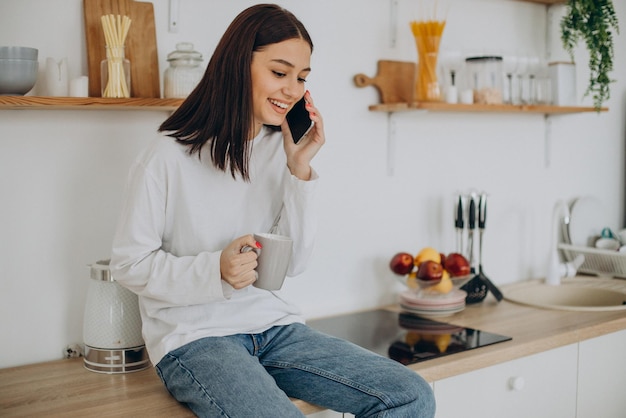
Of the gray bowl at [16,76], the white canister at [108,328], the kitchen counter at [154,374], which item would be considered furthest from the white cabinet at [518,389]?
the gray bowl at [16,76]

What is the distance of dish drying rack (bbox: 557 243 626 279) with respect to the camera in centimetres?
265

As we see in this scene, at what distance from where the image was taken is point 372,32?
7.31 feet

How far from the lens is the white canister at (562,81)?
8.23ft

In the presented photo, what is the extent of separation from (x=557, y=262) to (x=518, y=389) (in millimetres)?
805

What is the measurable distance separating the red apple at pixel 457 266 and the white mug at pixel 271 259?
0.85 meters

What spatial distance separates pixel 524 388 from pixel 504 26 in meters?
1.27

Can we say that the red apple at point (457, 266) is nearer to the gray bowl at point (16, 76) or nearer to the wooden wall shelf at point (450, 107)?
the wooden wall shelf at point (450, 107)

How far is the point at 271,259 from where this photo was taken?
1.45 meters

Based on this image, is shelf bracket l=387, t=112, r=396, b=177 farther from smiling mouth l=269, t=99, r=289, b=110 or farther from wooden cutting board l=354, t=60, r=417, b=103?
smiling mouth l=269, t=99, r=289, b=110

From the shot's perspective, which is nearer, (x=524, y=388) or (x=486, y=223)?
(x=524, y=388)

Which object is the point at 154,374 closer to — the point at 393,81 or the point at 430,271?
the point at 430,271

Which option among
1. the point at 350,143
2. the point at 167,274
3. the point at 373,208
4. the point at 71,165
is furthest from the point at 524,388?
the point at 71,165

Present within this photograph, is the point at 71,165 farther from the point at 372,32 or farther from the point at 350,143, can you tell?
the point at 372,32

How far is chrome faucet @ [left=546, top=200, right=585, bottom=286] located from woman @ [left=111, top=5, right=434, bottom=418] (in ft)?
3.97
